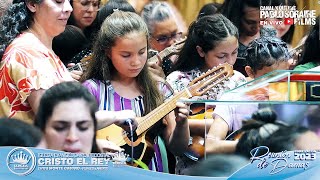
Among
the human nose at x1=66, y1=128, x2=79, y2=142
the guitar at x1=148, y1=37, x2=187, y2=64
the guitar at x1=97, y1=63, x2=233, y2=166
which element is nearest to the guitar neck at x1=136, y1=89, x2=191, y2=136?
the guitar at x1=97, y1=63, x2=233, y2=166

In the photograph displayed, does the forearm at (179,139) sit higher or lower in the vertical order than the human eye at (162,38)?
lower

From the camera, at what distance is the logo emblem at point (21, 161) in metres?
4.30

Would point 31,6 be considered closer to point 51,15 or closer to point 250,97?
point 51,15

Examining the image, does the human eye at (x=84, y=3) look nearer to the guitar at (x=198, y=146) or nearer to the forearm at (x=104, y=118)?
the forearm at (x=104, y=118)

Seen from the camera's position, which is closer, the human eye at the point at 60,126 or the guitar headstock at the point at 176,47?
the human eye at the point at 60,126

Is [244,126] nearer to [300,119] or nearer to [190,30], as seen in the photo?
[300,119]

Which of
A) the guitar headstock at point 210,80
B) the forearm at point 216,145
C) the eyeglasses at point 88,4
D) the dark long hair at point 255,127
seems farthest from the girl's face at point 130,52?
the dark long hair at point 255,127

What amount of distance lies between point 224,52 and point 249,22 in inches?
8.8

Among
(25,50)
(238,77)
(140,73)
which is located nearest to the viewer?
(25,50)

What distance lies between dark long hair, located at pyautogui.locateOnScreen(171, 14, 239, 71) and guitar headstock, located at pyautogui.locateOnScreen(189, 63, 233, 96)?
3.3 inches

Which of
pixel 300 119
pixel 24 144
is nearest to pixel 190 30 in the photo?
pixel 300 119

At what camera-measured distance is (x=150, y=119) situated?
176 inches

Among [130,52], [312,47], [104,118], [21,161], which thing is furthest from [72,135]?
[312,47]

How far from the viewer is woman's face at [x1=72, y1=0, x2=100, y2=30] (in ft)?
14.5
